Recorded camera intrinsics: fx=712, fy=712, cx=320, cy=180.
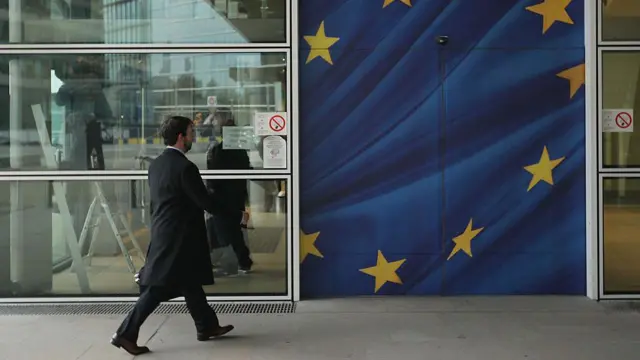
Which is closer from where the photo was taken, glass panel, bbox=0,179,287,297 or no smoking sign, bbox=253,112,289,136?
no smoking sign, bbox=253,112,289,136

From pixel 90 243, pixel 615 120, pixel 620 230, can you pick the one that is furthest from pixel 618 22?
pixel 90 243

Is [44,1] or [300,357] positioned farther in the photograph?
[44,1]

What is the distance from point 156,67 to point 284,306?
2769 millimetres

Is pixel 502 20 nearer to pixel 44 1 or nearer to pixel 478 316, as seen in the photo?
pixel 478 316

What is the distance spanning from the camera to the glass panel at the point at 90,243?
736cm

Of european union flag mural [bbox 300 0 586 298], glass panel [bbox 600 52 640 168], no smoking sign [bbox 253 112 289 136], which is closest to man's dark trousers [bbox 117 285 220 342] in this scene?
european union flag mural [bbox 300 0 586 298]

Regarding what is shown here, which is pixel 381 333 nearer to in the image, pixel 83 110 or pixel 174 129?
pixel 174 129

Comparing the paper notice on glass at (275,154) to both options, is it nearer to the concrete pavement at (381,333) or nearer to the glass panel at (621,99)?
the concrete pavement at (381,333)

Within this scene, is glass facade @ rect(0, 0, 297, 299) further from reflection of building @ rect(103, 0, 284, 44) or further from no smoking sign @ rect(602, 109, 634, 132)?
no smoking sign @ rect(602, 109, 634, 132)

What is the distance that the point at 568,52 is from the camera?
7.31 m

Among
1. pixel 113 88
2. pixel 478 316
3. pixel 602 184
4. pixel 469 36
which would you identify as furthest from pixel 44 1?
pixel 602 184

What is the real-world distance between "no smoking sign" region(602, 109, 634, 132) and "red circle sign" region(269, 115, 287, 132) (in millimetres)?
3256

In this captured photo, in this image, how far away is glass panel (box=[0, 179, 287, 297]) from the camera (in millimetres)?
7359

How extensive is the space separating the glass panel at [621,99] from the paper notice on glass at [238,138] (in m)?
3.58
